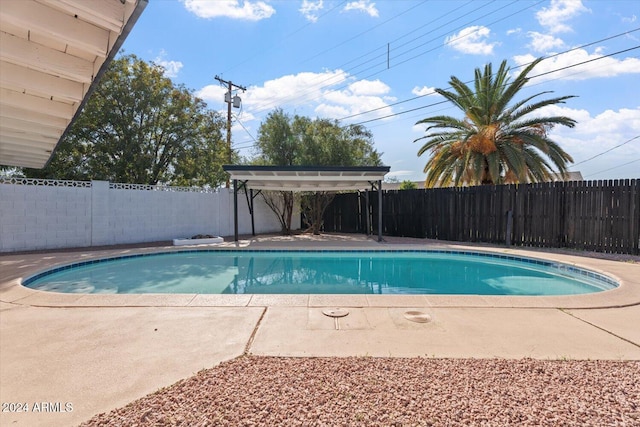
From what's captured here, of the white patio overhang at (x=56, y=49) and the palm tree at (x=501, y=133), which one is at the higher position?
the palm tree at (x=501, y=133)

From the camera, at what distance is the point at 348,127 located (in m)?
16.9

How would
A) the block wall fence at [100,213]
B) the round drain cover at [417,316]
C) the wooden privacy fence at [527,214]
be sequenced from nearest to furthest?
the round drain cover at [417,316]
the wooden privacy fence at [527,214]
the block wall fence at [100,213]

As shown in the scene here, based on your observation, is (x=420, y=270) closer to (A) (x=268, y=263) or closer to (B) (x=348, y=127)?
(A) (x=268, y=263)

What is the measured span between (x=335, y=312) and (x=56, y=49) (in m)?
3.83

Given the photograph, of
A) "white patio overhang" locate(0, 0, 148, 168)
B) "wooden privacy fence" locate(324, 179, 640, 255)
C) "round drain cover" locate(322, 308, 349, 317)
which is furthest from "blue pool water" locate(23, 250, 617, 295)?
"white patio overhang" locate(0, 0, 148, 168)

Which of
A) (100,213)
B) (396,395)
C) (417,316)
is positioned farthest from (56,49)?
(100,213)

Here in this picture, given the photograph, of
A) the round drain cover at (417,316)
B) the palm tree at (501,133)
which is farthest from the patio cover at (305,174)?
the round drain cover at (417,316)

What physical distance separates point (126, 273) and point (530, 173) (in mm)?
13123

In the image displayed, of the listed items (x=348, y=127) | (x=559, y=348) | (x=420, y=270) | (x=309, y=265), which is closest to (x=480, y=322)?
(x=559, y=348)

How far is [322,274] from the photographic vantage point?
8062 mm

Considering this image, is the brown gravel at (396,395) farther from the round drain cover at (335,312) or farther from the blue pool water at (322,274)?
the blue pool water at (322,274)

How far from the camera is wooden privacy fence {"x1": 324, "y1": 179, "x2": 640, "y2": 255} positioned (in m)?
8.38

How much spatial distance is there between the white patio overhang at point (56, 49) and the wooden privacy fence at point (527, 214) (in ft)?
34.4

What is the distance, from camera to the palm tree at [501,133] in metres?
11.6
